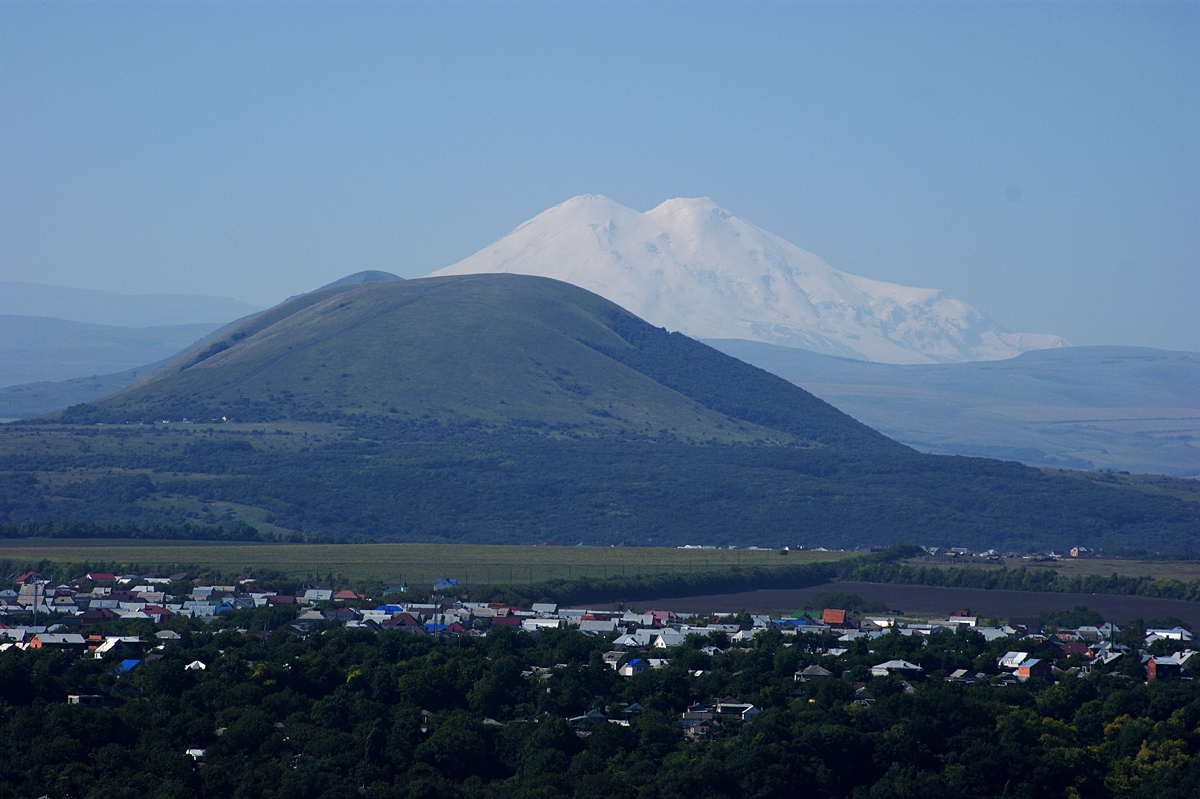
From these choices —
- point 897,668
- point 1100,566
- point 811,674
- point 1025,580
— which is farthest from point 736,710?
point 1100,566

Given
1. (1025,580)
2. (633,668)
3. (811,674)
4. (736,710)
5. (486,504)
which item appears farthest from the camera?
(486,504)

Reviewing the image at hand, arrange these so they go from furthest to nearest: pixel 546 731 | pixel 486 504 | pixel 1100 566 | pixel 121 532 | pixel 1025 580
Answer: pixel 486 504, pixel 121 532, pixel 1100 566, pixel 1025 580, pixel 546 731

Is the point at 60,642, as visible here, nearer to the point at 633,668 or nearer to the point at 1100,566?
the point at 633,668

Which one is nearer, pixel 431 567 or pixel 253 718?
pixel 253 718

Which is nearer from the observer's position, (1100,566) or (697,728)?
(697,728)

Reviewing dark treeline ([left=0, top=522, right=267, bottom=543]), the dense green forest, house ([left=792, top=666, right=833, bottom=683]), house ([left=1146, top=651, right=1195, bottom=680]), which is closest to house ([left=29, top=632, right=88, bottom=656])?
the dense green forest

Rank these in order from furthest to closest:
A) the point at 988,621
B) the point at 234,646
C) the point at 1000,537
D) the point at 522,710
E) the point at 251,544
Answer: the point at 1000,537, the point at 251,544, the point at 988,621, the point at 234,646, the point at 522,710

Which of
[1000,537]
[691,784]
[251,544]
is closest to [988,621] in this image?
[691,784]

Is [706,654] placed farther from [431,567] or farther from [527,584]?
[431,567]
